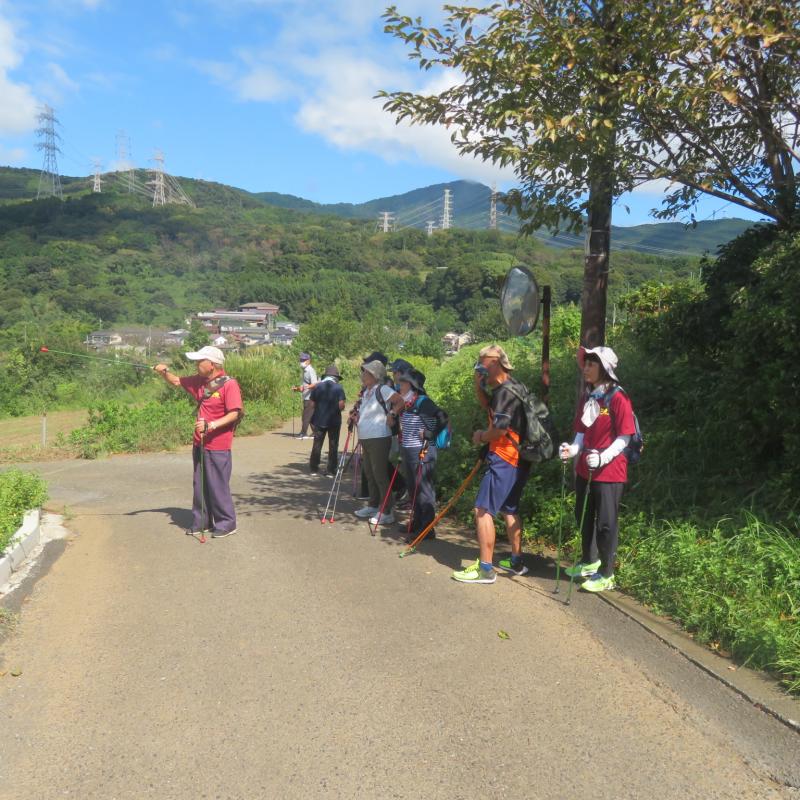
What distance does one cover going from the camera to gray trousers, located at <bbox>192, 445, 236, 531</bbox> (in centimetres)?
709

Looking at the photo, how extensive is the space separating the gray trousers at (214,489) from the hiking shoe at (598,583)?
345 cm

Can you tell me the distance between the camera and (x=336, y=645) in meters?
4.55

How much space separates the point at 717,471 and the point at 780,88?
136 inches

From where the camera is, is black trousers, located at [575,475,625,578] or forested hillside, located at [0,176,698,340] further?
forested hillside, located at [0,176,698,340]

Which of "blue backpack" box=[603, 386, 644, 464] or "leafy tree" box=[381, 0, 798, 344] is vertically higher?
"leafy tree" box=[381, 0, 798, 344]

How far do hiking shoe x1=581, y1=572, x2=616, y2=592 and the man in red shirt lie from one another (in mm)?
3398

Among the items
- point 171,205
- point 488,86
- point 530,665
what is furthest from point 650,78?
point 171,205

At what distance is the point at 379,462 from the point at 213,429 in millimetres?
1680

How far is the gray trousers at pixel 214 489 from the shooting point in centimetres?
709

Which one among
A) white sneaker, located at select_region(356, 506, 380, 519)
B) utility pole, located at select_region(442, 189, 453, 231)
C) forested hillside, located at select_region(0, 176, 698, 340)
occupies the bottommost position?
white sneaker, located at select_region(356, 506, 380, 519)

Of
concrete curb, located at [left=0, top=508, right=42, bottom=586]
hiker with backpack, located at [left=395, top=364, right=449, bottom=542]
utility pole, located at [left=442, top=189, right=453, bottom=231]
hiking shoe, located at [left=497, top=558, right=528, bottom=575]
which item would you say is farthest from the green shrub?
utility pole, located at [left=442, top=189, right=453, bottom=231]

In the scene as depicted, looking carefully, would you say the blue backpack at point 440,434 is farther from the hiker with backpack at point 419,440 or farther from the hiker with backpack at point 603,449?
the hiker with backpack at point 603,449

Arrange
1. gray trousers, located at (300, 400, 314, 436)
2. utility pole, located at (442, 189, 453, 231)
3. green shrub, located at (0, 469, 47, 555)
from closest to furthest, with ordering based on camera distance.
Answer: green shrub, located at (0, 469, 47, 555) < gray trousers, located at (300, 400, 314, 436) < utility pole, located at (442, 189, 453, 231)

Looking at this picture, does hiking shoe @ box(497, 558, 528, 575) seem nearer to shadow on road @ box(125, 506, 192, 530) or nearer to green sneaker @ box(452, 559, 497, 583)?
green sneaker @ box(452, 559, 497, 583)
